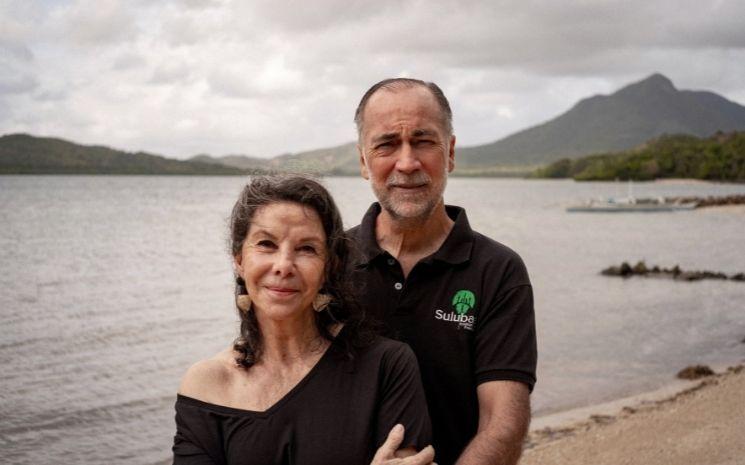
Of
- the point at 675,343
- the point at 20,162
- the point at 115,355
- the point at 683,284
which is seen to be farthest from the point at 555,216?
the point at 20,162

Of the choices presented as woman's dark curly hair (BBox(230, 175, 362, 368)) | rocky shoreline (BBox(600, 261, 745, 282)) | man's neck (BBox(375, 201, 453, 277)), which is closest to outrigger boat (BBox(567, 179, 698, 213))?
rocky shoreline (BBox(600, 261, 745, 282))

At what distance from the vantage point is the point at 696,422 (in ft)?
36.2

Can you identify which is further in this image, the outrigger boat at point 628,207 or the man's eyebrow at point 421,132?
the outrigger boat at point 628,207

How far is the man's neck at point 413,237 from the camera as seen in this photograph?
3.93 meters

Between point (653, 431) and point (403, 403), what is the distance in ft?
29.9

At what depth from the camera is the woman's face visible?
10.1 feet

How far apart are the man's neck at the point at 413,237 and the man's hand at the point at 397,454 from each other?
1.14 m

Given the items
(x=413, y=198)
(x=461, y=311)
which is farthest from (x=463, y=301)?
(x=413, y=198)

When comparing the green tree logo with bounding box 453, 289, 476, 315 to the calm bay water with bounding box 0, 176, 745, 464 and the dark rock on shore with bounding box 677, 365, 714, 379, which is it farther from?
the dark rock on shore with bounding box 677, 365, 714, 379

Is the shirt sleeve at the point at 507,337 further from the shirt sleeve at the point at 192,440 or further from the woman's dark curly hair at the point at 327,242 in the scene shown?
the shirt sleeve at the point at 192,440

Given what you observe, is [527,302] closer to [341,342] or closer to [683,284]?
[341,342]

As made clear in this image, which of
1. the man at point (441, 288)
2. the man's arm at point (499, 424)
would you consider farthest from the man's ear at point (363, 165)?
the man's arm at point (499, 424)

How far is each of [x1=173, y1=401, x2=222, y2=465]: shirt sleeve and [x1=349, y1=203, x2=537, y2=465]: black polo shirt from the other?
39.5 inches

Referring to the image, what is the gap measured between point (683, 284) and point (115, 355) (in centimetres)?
2165
